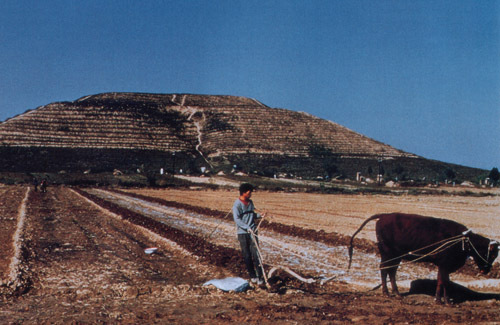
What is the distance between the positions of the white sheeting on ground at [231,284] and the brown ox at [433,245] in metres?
2.33

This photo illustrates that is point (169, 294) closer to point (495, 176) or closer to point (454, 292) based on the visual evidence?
point (454, 292)

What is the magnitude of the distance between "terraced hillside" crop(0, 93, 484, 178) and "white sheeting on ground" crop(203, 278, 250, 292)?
3089 inches

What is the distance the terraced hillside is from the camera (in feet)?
318

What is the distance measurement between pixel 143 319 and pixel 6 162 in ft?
304

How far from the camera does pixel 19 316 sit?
772 cm

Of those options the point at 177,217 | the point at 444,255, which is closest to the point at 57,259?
the point at 444,255

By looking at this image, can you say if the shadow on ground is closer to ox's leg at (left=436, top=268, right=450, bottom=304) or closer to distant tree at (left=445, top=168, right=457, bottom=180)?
ox's leg at (left=436, top=268, right=450, bottom=304)

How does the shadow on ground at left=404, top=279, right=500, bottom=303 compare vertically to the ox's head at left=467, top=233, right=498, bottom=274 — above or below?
below

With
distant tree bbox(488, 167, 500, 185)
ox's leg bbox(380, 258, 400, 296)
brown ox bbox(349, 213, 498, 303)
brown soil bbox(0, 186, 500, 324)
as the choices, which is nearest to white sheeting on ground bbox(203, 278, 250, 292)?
brown soil bbox(0, 186, 500, 324)

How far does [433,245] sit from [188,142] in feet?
370

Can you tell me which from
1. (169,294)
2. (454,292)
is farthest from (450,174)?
(169,294)

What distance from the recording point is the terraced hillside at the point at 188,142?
9681 centimetres

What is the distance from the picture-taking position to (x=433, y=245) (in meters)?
8.80

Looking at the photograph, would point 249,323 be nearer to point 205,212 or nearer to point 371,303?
point 371,303
